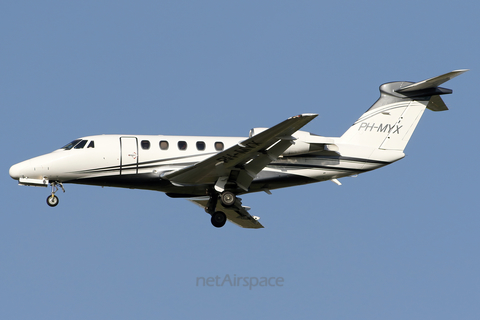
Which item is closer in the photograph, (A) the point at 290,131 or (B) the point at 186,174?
(A) the point at 290,131

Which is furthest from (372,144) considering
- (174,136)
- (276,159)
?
(174,136)

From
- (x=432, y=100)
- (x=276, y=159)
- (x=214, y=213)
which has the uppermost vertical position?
(x=432, y=100)

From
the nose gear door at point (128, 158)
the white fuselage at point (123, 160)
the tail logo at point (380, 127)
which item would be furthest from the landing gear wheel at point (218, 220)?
the tail logo at point (380, 127)

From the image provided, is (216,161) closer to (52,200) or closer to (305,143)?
(305,143)

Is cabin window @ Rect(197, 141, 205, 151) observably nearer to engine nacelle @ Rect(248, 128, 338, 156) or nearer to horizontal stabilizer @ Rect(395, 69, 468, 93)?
engine nacelle @ Rect(248, 128, 338, 156)

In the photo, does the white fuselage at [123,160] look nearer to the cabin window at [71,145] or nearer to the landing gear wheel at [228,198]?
the cabin window at [71,145]

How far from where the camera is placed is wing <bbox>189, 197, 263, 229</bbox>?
23.0 meters

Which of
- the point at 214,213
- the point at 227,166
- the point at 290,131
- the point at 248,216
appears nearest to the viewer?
the point at 290,131

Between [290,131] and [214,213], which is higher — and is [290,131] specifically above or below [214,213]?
above

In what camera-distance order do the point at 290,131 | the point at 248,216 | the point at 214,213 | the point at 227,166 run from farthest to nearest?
the point at 248,216 → the point at 214,213 → the point at 227,166 → the point at 290,131

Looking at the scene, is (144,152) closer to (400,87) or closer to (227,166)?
(227,166)

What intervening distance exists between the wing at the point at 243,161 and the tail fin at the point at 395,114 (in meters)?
3.86

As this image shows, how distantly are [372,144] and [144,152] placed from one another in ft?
25.5

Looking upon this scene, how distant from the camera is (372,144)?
860 inches
